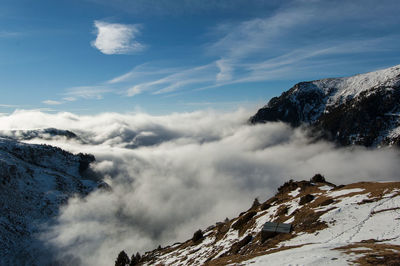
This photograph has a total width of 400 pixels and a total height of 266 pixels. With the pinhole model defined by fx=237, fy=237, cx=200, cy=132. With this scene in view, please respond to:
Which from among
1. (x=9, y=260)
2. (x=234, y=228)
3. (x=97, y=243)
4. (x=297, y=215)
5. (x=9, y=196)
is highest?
(x=9, y=196)

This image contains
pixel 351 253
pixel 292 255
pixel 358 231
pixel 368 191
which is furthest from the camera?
pixel 368 191

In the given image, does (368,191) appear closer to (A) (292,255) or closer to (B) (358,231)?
(B) (358,231)

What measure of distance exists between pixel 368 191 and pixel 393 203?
393 inches

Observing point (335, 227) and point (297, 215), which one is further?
point (297, 215)

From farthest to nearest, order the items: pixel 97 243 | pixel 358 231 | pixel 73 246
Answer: pixel 97 243, pixel 73 246, pixel 358 231

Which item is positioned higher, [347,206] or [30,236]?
[347,206]

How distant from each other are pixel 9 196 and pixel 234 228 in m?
202

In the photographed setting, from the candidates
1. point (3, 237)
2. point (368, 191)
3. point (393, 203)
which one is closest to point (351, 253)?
point (393, 203)

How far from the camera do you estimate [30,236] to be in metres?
163

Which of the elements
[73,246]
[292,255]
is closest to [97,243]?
[73,246]

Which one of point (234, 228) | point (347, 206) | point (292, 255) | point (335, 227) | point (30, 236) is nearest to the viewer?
point (292, 255)

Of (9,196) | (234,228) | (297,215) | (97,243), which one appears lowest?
(97,243)

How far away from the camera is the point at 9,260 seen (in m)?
138

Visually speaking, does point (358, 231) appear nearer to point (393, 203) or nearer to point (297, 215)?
point (393, 203)
